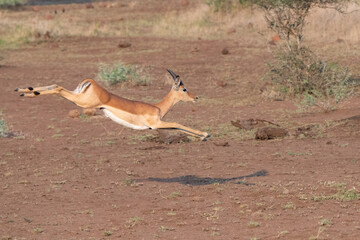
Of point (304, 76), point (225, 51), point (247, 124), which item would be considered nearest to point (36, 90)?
point (247, 124)

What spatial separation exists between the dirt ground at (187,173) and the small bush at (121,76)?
1.04 ft

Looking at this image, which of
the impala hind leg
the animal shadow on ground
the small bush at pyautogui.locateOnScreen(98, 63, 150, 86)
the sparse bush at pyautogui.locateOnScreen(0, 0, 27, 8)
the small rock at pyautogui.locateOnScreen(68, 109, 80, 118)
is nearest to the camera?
the impala hind leg

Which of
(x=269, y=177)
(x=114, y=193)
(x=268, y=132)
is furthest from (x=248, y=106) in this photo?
(x=114, y=193)

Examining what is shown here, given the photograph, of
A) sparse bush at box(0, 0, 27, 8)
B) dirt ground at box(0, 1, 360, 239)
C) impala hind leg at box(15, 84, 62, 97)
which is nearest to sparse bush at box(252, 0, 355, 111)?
dirt ground at box(0, 1, 360, 239)

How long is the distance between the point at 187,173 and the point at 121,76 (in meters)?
8.80

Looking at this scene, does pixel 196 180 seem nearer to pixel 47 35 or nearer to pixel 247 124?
pixel 247 124

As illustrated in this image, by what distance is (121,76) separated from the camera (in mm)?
18219

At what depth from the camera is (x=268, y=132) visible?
469 inches

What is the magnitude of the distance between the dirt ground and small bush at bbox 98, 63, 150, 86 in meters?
0.32

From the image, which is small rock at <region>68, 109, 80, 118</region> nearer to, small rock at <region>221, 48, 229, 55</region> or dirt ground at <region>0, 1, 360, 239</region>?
dirt ground at <region>0, 1, 360, 239</region>

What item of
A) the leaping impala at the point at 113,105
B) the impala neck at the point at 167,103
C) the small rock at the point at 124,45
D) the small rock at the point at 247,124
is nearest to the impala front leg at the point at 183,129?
the leaping impala at the point at 113,105

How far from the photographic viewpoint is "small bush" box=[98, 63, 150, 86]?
18047 mm

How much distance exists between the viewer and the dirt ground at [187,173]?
23.7 ft

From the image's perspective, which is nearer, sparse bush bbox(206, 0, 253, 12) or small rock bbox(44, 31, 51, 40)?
small rock bbox(44, 31, 51, 40)
